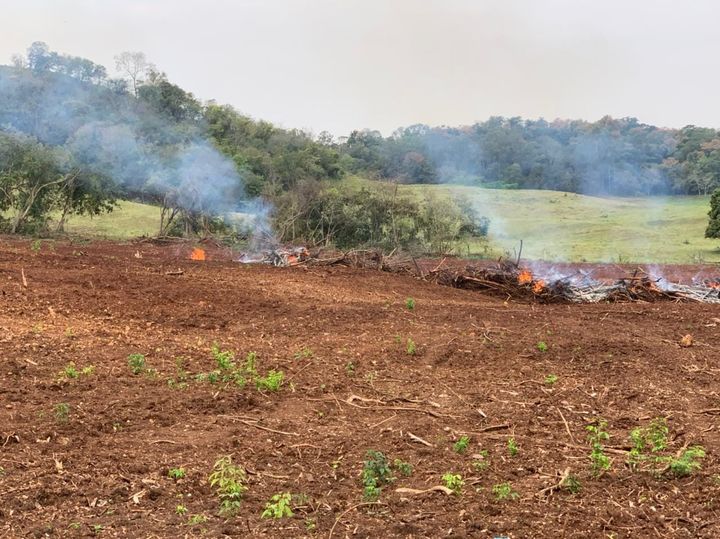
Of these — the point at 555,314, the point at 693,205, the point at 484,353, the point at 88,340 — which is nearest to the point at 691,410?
the point at 484,353

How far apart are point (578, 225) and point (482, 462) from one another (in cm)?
3179

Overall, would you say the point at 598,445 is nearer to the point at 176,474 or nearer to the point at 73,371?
the point at 176,474

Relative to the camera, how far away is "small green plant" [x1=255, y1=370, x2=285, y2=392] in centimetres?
551

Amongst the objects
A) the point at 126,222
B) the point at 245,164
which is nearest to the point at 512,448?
the point at 245,164

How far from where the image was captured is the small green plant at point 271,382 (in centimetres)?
551

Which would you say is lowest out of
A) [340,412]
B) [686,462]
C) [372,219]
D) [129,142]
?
[340,412]

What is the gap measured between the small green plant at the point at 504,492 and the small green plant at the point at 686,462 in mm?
1037

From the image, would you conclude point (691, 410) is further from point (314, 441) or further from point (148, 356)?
point (148, 356)

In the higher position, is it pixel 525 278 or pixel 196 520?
pixel 525 278

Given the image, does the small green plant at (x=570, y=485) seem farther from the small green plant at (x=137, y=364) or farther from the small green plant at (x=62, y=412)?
the small green plant at (x=137, y=364)

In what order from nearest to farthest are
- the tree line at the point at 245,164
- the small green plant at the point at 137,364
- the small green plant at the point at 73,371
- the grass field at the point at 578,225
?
the small green plant at the point at 73,371, the small green plant at the point at 137,364, the tree line at the point at 245,164, the grass field at the point at 578,225

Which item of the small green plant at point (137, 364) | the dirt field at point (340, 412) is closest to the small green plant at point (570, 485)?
the dirt field at point (340, 412)

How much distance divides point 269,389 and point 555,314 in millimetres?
5547

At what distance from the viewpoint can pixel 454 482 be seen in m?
3.71
